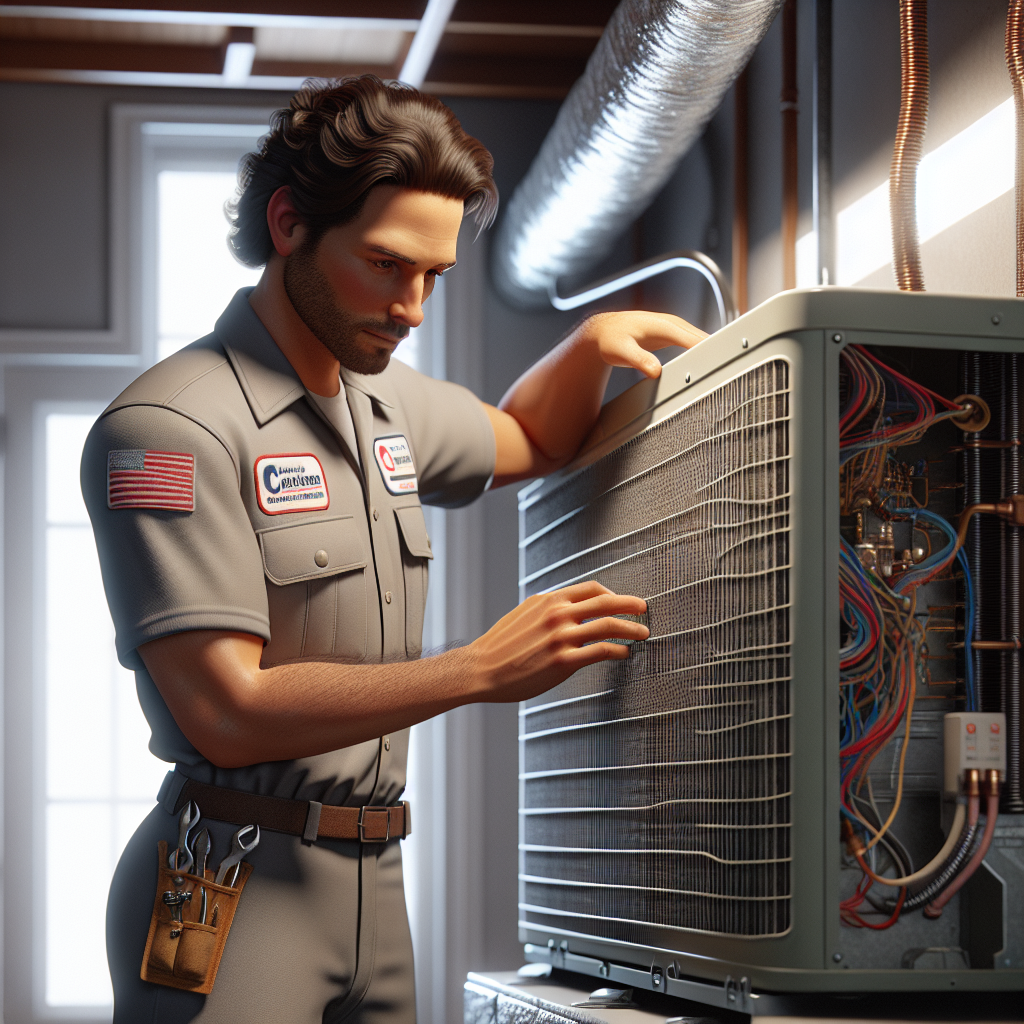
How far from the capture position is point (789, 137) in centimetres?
207

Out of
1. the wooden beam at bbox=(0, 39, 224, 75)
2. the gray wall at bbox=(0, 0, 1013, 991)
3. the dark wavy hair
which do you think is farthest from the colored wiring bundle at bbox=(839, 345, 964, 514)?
the wooden beam at bbox=(0, 39, 224, 75)

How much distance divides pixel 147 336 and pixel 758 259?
5.78 ft

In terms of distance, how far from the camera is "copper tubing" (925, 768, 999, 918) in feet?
3.22

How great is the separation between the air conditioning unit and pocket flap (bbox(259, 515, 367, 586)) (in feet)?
1.07

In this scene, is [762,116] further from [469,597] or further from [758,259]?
[469,597]

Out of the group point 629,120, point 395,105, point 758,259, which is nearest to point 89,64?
point 629,120

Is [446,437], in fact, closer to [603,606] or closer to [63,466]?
[603,606]

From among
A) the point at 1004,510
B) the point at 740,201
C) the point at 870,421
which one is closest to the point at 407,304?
the point at 870,421

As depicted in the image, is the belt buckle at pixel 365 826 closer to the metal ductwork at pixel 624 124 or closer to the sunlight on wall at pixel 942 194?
the sunlight on wall at pixel 942 194

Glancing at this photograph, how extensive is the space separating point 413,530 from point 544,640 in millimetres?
356

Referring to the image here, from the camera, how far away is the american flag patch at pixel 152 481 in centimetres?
118

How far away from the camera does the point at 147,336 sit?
10.8 ft

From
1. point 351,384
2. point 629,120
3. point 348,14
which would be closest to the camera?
point 351,384

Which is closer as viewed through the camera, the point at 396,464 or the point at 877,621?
the point at 877,621
